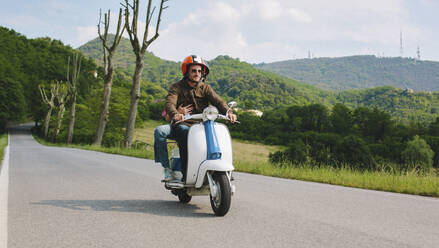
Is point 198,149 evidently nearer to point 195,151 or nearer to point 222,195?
point 195,151

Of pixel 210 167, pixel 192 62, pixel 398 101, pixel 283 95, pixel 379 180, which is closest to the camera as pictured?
pixel 210 167

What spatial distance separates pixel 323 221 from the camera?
416cm

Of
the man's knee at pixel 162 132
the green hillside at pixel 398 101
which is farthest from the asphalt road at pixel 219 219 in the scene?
the green hillside at pixel 398 101

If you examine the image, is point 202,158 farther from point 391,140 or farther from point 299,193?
point 391,140

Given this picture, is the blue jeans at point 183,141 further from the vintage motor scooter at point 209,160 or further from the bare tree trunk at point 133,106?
the bare tree trunk at point 133,106

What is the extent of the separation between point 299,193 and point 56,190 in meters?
3.88

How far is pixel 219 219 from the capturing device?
168 inches

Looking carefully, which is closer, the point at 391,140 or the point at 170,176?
the point at 170,176

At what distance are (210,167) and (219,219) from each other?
0.56 m

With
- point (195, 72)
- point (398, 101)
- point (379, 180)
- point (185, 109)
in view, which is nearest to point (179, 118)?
point (185, 109)

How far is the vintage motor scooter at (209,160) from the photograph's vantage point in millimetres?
4402

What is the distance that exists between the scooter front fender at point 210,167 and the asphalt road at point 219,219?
1.25 ft

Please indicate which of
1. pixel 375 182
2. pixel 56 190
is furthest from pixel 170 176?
pixel 375 182

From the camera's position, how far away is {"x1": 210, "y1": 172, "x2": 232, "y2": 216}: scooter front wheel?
14.0ft
